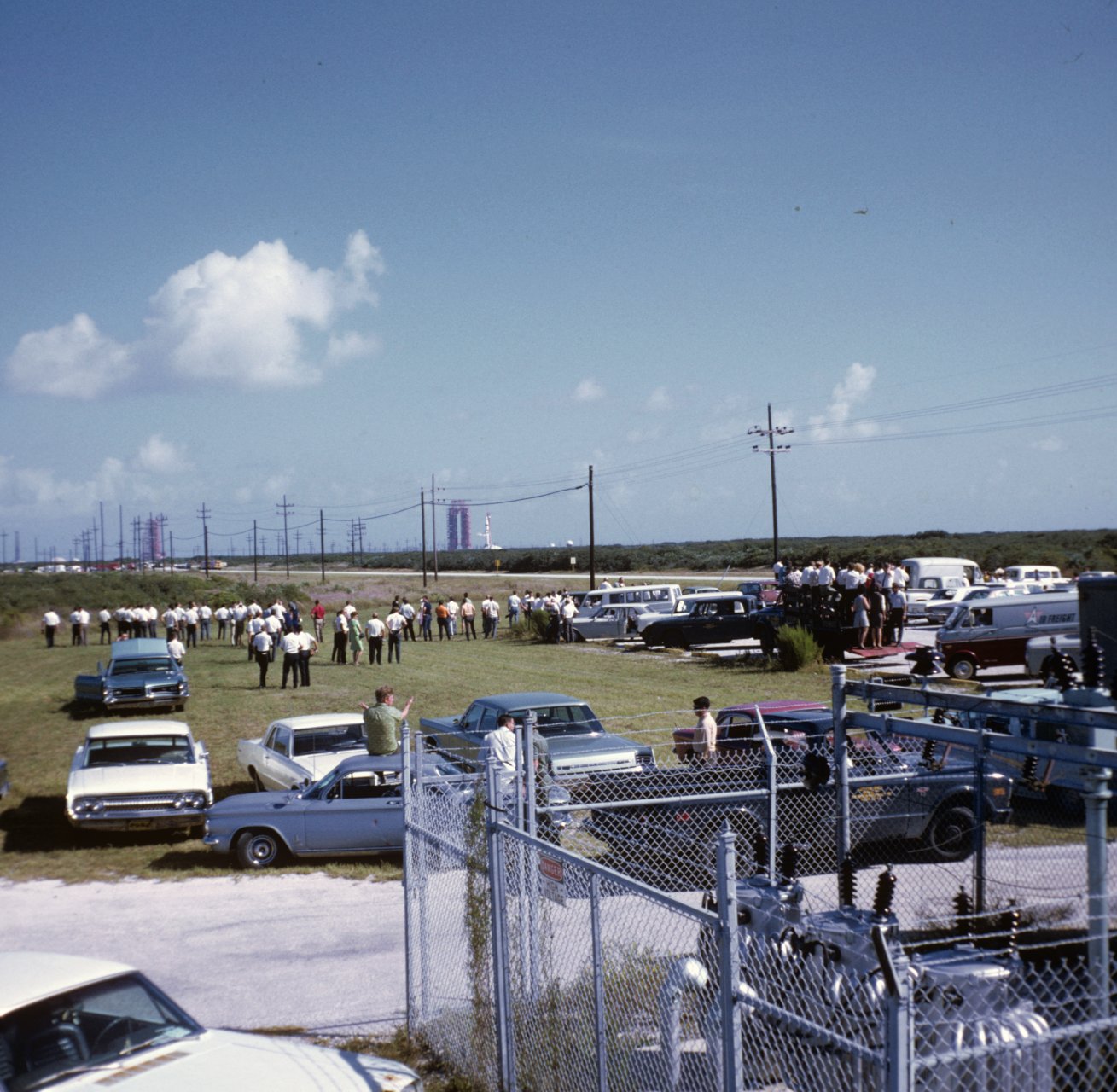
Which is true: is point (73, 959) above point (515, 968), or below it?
above

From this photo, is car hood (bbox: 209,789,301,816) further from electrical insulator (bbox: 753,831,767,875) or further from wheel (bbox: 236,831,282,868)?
electrical insulator (bbox: 753,831,767,875)

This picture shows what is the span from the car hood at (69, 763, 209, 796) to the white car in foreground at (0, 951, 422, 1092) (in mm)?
8484

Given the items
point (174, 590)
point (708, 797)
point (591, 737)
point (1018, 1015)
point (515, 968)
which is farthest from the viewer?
point (174, 590)

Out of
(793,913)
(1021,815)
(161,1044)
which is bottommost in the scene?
(1021,815)

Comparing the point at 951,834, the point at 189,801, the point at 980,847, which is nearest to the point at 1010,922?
the point at 980,847

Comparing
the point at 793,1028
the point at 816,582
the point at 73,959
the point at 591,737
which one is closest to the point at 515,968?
the point at 73,959

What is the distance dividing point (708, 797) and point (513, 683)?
17.8 meters

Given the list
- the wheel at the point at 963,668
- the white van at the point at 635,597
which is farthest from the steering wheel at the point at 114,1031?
the white van at the point at 635,597

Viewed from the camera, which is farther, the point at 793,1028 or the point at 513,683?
the point at 513,683

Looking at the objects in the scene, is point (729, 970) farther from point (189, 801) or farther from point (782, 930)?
point (189, 801)

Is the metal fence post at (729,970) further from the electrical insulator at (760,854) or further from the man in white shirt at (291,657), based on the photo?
the man in white shirt at (291,657)

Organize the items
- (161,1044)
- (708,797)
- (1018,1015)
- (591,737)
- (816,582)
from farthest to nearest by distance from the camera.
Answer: (816,582), (591,737), (708,797), (161,1044), (1018,1015)

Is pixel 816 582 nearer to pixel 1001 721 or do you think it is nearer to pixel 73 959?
pixel 1001 721

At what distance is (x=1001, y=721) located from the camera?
1318 centimetres
